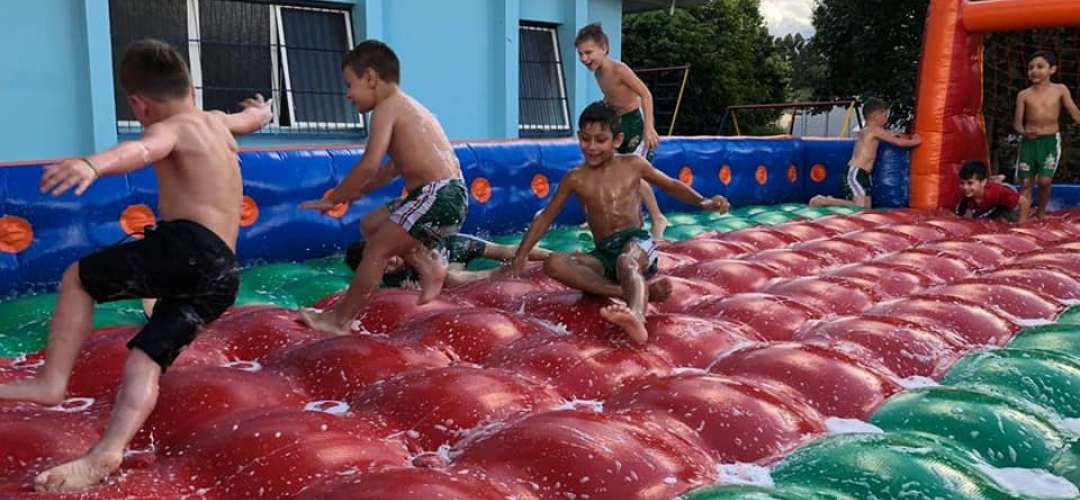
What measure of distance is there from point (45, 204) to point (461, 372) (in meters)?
2.56

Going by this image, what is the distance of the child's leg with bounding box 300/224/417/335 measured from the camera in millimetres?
3037

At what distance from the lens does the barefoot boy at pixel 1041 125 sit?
21.2 feet

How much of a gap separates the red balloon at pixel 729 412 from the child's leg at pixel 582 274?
3.00 ft

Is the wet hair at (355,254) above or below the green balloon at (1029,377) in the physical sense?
above

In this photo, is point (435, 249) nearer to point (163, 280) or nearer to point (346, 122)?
point (163, 280)

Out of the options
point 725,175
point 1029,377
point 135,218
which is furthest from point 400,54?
point 1029,377

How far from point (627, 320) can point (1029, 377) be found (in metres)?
1.08

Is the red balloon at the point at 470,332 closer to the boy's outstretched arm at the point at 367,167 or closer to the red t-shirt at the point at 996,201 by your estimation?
the boy's outstretched arm at the point at 367,167

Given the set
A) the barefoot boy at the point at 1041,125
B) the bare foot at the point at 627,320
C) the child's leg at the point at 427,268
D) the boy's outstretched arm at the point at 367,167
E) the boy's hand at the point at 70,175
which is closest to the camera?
the boy's hand at the point at 70,175

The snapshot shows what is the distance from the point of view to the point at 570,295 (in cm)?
344

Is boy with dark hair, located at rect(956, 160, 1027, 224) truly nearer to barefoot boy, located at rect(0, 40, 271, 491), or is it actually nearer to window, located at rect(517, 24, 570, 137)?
window, located at rect(517, 24, 570, 137)

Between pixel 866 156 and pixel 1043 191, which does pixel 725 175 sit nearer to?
pixel 866 156

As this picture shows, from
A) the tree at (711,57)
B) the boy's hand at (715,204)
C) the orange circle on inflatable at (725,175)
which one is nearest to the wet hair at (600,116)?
the boy's hand at (715,204)

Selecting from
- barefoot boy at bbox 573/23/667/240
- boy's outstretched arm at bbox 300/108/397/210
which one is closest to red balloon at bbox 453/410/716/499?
boy's outstretched arm at bbox 300/108/397/210
